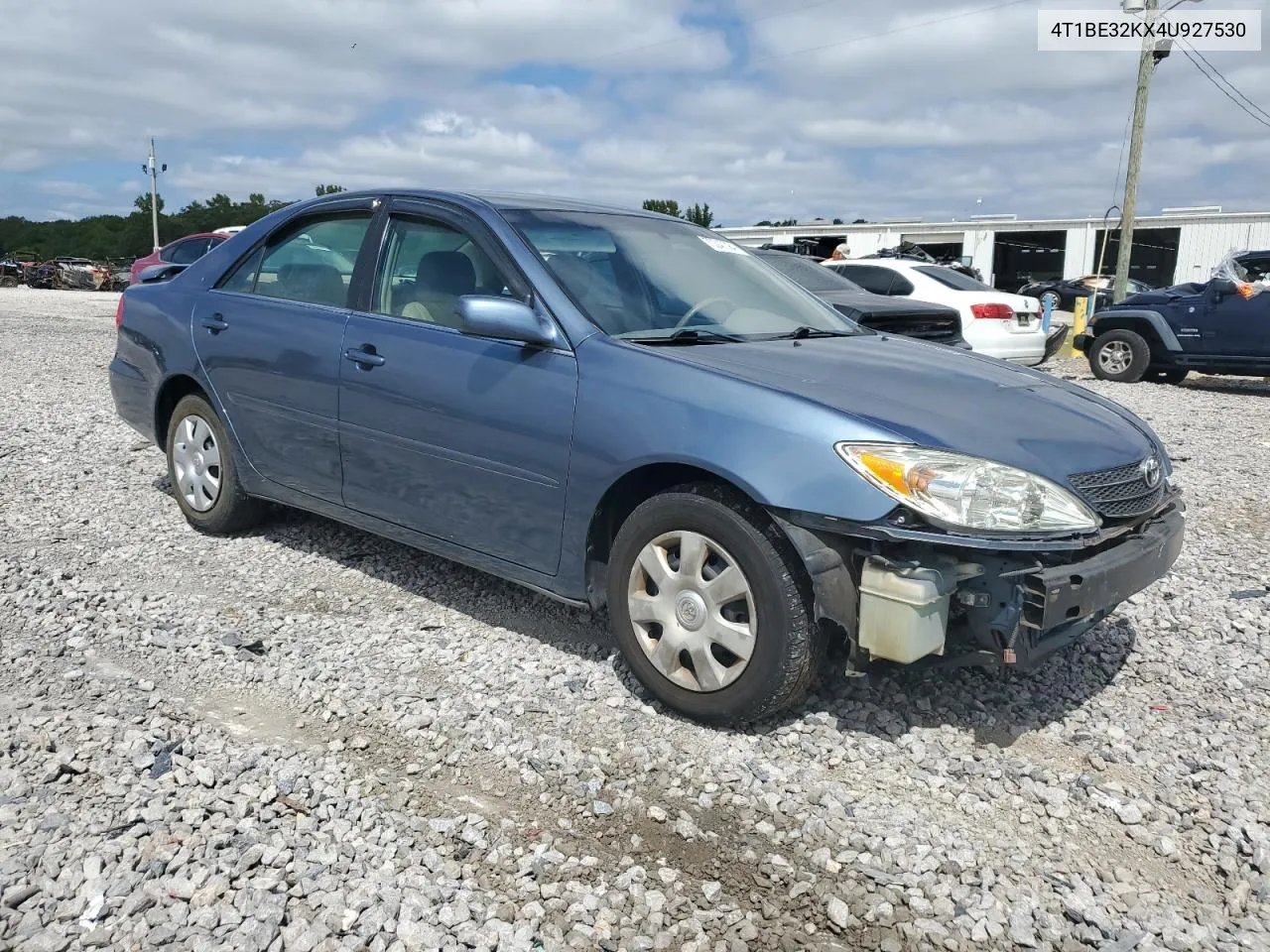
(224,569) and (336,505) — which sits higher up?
(336,505)

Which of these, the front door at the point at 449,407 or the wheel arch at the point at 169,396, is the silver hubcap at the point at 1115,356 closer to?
the front door at the point at 449,407

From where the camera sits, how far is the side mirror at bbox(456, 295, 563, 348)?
3.56 m

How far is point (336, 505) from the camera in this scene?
4461 mm

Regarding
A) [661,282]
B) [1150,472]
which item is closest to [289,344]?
[661,282]

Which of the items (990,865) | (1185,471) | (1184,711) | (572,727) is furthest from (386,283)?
(1185,471)

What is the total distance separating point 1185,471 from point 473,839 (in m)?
6.56

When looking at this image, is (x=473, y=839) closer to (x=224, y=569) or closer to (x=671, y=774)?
(x=671, y=774)

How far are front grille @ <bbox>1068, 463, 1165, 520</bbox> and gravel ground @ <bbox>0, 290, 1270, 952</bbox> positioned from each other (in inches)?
29.6

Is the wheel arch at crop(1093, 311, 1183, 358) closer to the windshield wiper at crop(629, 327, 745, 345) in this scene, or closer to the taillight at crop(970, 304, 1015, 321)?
the taillight at crop(970, 304, 1015, 321)

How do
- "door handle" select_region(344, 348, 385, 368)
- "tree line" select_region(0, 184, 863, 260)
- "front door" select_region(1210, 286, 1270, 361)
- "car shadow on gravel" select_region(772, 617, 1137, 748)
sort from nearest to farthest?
"car shadow on gravel" select_region(772, 617, 1137, 748) < "door handle" select_region(344, 348, 385, 368) < "front door" select_region(1210, 286, 1270, 361) < "tree line" select_region(0, 184, 863, 260)

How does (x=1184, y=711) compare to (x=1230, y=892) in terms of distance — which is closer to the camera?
(x=1230, y=892)

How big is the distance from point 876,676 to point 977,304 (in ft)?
28.2

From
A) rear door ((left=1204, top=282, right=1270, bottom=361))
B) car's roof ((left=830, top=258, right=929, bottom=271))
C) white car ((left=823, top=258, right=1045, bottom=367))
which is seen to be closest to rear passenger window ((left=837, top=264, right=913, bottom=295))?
white car ((left=823, top=258, right=1045, bottom=367))

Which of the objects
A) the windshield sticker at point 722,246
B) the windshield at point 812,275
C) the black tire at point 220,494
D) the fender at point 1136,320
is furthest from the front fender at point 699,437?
the fender at point 1136,320
